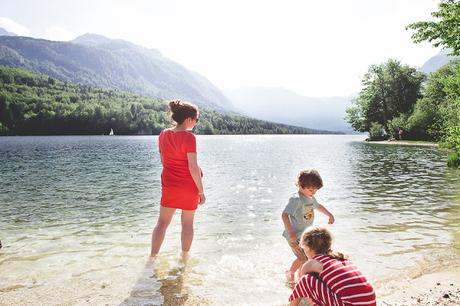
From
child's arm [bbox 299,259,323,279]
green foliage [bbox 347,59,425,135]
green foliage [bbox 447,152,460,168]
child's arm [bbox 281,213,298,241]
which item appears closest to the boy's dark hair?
child's arm [bbox 281,213,298,241]

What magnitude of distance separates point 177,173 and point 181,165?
181mm

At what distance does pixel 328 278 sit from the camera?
4.31 m

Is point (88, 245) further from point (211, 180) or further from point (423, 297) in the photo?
point (211, 180)

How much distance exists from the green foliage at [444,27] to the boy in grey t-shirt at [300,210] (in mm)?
16075

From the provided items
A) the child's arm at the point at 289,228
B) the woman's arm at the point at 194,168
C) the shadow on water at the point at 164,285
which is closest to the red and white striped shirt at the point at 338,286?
the child's arm at the point at 289,228

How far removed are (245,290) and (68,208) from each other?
10.4 meters

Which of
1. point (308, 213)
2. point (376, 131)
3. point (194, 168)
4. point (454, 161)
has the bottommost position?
point (454, 161)

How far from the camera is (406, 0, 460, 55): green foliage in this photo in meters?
18.2

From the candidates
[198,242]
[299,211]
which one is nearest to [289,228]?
[299,211]

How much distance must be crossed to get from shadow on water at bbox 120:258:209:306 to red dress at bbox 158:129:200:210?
1.29 metres

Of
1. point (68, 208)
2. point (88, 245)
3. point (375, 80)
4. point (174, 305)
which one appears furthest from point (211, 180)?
point (375, 80)

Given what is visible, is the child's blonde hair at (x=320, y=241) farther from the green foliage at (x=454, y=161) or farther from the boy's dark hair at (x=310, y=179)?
the green foliage at (x=454, y=161)

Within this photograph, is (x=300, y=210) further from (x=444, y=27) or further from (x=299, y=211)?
(x=444, y=27)

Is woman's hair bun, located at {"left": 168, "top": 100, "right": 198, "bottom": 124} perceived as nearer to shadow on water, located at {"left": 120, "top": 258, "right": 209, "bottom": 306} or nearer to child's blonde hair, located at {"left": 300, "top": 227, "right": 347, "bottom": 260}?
shadow on water, located at {"left": 120, "top": 258, "right": 209, "bottom": 306}
